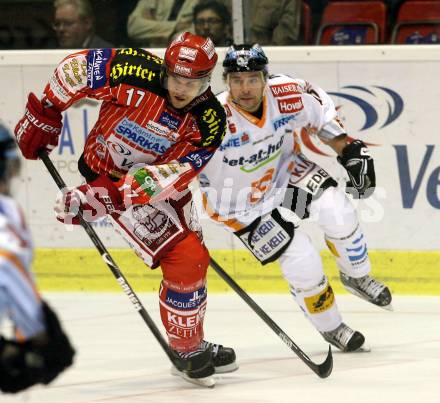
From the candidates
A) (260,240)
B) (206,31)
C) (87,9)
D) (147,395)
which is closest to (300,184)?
(260,240)

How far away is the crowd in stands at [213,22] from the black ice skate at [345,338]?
1.88 m

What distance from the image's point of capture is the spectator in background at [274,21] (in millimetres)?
6926

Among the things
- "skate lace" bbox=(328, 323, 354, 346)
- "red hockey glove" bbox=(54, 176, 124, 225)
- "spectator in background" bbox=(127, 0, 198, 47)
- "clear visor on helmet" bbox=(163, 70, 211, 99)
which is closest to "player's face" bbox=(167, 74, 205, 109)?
"clear visor on helmet" bbox=(163, 70, 211, 99)

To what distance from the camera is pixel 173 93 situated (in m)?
4.82

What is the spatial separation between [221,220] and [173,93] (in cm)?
95

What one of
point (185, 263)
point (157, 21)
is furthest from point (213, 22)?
point (185, 263)

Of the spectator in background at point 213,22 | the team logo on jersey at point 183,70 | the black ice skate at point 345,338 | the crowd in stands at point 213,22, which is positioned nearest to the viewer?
the team logo on jersey at point 183,70

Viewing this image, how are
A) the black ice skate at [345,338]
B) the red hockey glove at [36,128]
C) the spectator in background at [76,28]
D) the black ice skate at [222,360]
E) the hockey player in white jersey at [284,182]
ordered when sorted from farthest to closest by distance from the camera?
the spectator in background at [76,28]
the black ice skate at [345,338]
the hockey player in white jersey at [284,182]
the black ice skate at [222,360]
the red hockey glove at [36,128]

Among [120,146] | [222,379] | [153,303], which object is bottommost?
[153,303]

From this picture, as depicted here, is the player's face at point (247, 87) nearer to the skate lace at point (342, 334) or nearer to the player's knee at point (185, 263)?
the player's knee at point (185, 263)

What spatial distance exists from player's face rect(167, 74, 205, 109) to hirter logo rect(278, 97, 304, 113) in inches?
26.6

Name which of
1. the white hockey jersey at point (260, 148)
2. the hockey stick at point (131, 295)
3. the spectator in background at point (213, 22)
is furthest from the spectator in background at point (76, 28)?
the hockey stick at point (131, 295)

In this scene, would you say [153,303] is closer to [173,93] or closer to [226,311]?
[226,311]

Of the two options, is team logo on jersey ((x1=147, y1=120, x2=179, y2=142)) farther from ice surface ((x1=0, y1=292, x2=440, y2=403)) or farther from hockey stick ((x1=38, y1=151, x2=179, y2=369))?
ice surface ((x1=0, y1=292, x2=440, y2=403))
